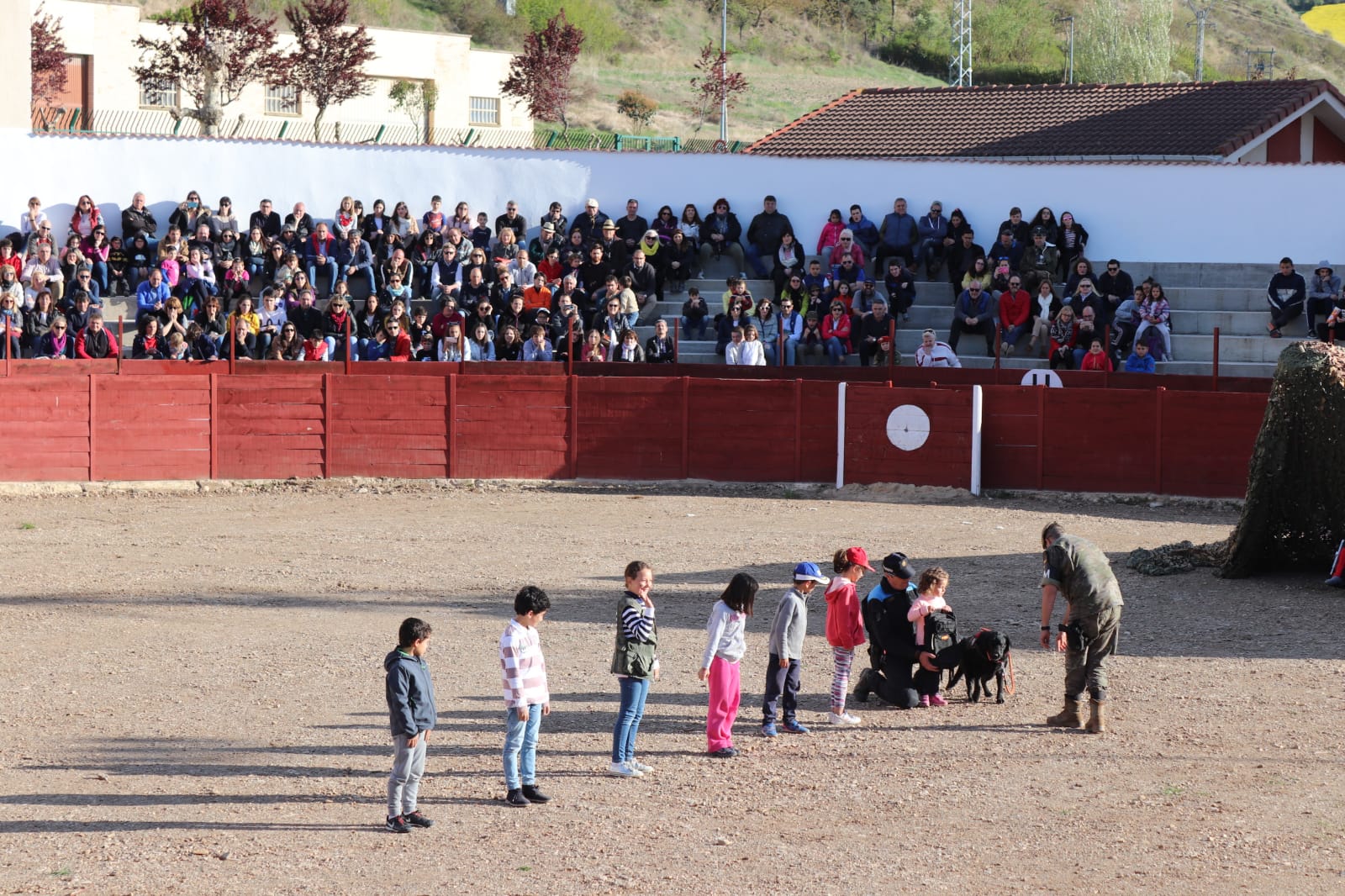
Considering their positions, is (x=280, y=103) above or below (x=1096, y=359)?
above

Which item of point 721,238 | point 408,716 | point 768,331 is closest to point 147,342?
point 768,331

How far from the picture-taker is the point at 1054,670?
41.3 feet

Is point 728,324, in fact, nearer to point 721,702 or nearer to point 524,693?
point 721,702

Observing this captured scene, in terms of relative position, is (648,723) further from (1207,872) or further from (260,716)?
(1207,872)

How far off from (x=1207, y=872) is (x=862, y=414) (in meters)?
15.1

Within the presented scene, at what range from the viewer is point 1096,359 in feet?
76.2

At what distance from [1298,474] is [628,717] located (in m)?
9.29

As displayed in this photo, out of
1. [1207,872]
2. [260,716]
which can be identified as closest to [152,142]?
[260,716]

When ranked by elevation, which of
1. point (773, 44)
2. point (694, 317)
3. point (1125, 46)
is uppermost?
point (773, 44)

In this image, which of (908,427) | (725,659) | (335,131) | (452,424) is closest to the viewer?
(725,659)

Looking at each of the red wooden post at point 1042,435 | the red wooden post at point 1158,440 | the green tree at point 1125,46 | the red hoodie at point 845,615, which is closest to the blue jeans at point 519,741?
the red hoodie at point 845,615

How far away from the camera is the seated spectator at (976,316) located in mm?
24672

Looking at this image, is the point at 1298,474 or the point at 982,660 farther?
the point at 1298,474

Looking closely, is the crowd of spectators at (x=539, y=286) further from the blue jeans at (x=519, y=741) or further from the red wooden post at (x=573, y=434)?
the blue jeans at (x=519, y=741)
